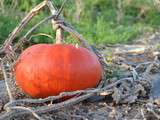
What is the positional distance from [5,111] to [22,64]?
0.35 metres

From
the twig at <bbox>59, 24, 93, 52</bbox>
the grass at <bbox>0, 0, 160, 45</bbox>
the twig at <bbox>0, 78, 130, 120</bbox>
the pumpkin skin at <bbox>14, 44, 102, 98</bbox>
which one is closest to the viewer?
the twig at <bbox>0, 78, 130, 120</bbox>

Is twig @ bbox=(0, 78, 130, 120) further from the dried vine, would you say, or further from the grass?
the grass

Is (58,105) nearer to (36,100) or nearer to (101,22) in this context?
(36,100)

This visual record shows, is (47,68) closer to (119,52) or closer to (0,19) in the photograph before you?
(119,52)

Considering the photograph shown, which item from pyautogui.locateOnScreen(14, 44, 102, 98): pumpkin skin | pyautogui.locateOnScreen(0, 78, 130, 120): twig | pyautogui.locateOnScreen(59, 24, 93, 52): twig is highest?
pyautogui.locateOnScreen(59, 24, 93, 52): twig

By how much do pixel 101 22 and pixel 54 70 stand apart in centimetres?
409

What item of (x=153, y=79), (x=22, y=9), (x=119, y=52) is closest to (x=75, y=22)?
(x=22, y=9)

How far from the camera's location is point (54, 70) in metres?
3.45

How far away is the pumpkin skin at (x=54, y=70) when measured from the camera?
3.46 meters

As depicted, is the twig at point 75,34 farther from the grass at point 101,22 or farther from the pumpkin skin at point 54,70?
the grass at point 101,22

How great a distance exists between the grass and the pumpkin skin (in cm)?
114

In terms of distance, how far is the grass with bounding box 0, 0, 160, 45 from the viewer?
6098 millimetres

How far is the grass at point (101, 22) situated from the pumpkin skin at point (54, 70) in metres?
1.14

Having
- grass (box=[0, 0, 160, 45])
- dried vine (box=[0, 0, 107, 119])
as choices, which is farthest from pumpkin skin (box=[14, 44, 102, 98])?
grass (box=[0, 0, 160, 45])
